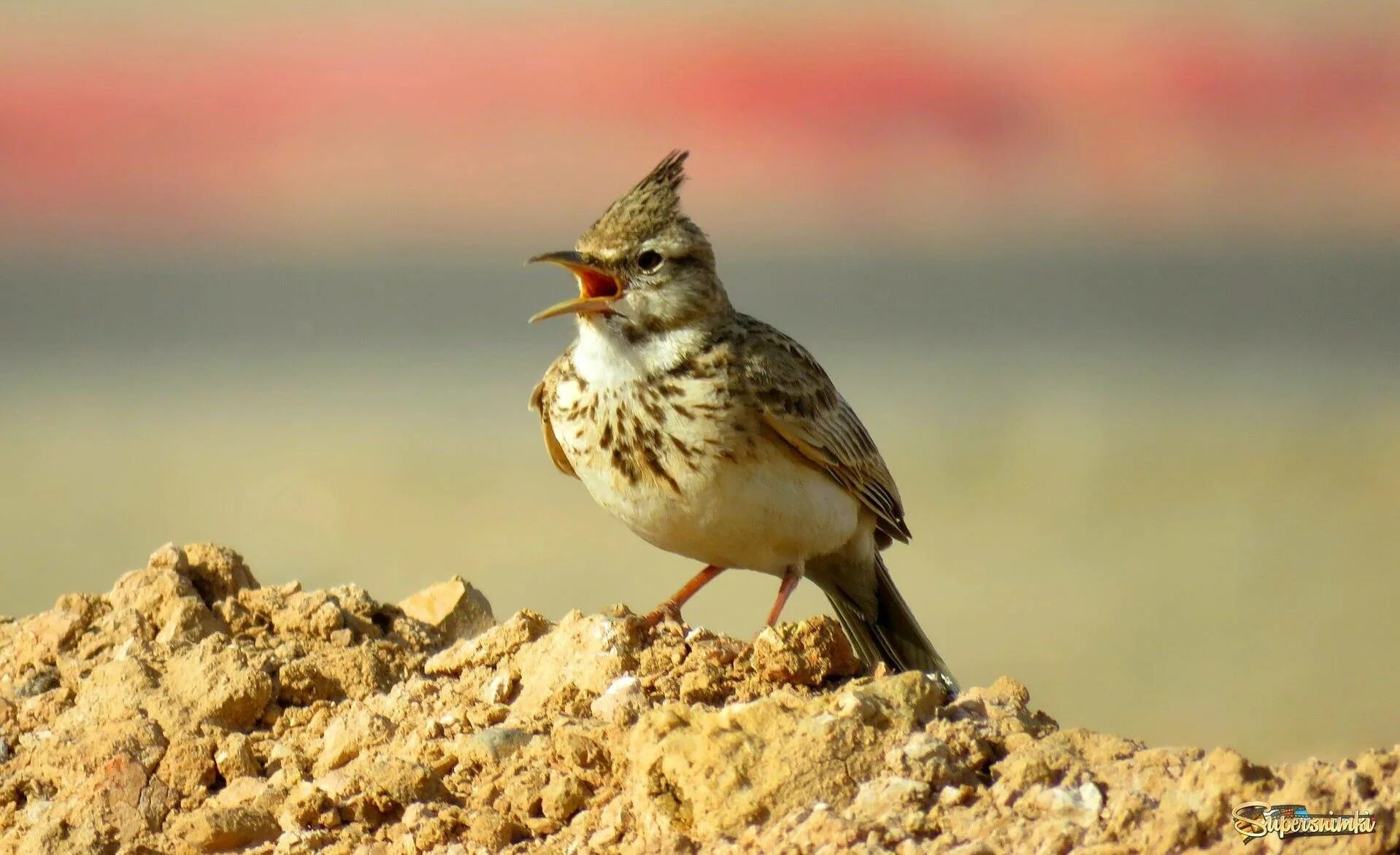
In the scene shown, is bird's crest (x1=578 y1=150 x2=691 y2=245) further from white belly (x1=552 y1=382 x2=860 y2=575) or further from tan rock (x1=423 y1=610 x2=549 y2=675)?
tan rock (x1=423 y1=610 x2=549 y2=675)

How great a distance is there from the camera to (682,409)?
230 inches

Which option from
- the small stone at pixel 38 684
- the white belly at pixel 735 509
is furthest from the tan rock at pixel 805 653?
the small stone at pixel 38 684

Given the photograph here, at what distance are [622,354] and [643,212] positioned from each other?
1.45 feet

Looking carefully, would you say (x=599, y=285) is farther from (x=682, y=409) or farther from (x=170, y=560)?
(x=170, y=560)

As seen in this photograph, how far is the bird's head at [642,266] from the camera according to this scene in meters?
5.98

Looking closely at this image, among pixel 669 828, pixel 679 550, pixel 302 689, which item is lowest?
pixel 669 828

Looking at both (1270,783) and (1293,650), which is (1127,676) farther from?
(1270,783)

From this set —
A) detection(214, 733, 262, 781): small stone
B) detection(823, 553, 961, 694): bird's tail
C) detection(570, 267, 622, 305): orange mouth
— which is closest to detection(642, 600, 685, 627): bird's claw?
detection(570, 267, 622, 305): orange mouth

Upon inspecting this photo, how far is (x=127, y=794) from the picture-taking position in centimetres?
489

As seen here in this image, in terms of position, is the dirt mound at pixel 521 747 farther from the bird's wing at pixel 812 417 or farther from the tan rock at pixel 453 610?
the bird's wing at pixel 812 417

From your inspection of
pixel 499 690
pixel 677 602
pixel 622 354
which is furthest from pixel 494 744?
pixel 622 354

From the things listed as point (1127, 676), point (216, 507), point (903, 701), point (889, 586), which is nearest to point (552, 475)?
point (216, 507)

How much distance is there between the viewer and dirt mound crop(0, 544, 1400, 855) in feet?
13.1

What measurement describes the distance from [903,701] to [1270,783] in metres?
0.88
